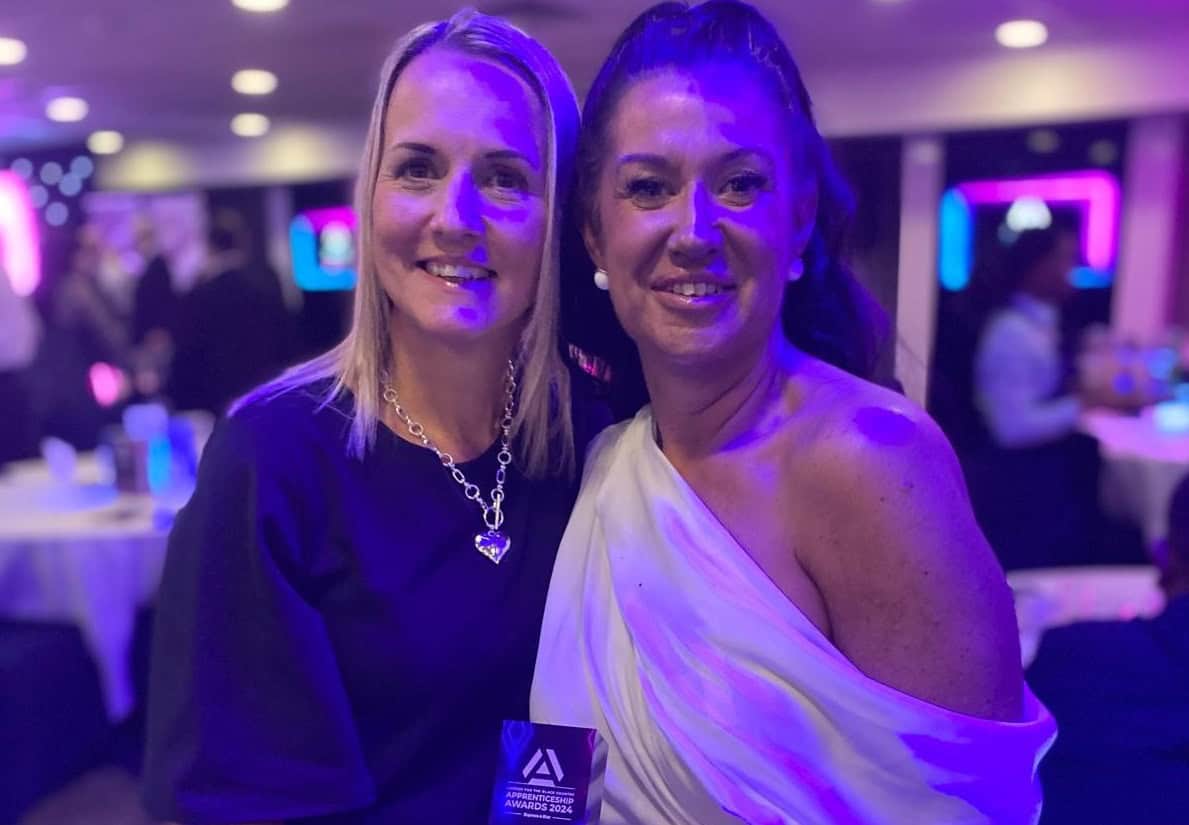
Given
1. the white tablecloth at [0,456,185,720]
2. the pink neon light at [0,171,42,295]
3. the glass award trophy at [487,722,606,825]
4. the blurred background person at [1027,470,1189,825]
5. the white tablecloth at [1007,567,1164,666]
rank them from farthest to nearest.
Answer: the pink neon light at [0,171,42,295] → the white tablecloth at [0,456,185,720] → the white tablecloth at [1007,567,1164,666] → the blurred background person at [1027,470,1189,825] → the glass award trophy at [487,722,606,825]

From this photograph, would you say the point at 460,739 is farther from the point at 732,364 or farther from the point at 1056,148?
the point at 1056,148

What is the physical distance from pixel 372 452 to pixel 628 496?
0.29 m

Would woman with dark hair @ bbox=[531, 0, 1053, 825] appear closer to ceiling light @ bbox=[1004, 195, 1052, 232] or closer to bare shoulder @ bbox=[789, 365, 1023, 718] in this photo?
bare shoulder @ bbox=[789, 365, 1023, 718]

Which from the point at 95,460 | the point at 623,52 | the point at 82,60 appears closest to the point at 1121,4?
the point at 623,52

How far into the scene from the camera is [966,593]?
2.77ft

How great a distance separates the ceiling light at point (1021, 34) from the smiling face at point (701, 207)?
493 cm

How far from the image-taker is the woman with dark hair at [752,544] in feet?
2.82

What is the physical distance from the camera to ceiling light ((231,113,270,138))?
8203 mm

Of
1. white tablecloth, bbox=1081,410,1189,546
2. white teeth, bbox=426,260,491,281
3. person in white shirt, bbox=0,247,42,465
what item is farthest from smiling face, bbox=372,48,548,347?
person in white shirt, bbox=0,247,42,465

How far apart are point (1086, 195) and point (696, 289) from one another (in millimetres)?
6481

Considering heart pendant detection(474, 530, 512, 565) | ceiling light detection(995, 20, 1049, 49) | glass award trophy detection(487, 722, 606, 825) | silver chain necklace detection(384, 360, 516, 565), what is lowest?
glass award trophy detection(487, 722, 606, 825)

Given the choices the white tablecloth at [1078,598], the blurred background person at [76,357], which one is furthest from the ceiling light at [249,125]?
the white tablecloth at [1078,598]

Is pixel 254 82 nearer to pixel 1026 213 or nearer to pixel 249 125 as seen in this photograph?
pixel 249 125

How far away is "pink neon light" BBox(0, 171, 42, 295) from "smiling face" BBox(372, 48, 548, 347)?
28.5 feet
